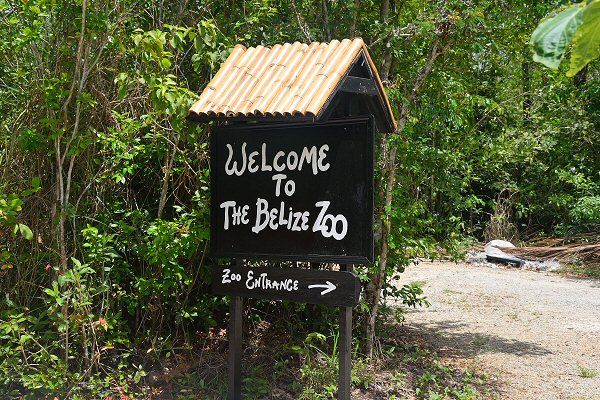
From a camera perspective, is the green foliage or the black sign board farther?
the black sign board

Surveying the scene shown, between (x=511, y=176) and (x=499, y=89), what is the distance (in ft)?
30.0

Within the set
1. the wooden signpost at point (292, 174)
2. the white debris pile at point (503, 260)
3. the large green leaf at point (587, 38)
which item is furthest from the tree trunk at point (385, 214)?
the white debris pile at point (503, 260)

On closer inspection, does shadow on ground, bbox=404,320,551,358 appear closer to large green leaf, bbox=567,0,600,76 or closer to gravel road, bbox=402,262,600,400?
gravel road, bbox=402,262,600,400

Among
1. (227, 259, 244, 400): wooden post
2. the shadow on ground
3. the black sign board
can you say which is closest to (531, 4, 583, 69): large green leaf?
the black sign board

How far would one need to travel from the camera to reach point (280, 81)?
4.72 metres

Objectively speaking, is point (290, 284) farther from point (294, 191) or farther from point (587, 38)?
point (587, 38)

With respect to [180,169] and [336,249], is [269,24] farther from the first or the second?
[336,249]

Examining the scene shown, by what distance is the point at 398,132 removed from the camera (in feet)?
21.2

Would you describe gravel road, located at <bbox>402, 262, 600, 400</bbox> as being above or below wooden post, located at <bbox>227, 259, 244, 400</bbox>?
below

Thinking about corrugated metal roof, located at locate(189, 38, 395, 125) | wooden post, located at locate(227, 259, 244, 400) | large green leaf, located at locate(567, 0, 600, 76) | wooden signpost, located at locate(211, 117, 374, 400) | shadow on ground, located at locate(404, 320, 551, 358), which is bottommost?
shadow on ground, located at locate(404, 320, 551, 358)

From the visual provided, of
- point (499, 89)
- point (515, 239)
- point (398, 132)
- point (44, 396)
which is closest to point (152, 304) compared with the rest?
point (44, 396)

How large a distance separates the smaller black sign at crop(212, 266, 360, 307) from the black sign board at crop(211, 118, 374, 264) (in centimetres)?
13

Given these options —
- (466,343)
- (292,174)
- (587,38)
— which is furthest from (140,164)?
(587,38)

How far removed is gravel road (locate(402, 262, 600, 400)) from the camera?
22.3 feet
